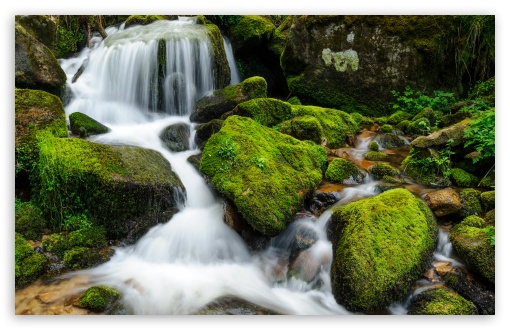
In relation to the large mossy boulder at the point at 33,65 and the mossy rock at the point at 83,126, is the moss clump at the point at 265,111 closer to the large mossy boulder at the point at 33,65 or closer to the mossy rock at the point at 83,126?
the mossy rock at the point at 83,126

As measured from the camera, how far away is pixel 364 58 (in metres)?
6.93

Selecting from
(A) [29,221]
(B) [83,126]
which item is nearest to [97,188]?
(A) [29,221]

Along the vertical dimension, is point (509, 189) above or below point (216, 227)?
above

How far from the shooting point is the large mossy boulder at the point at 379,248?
2920mm

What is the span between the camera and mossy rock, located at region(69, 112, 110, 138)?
5.32 m

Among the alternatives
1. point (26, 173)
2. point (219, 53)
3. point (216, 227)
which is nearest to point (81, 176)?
point (26, 173)

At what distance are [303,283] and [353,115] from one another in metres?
4.46

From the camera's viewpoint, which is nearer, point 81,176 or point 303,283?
point 303,283

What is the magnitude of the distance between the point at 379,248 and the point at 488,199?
1.56 meters

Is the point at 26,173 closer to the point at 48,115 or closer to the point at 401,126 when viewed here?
the point at 48,115

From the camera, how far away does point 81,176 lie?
377 cm

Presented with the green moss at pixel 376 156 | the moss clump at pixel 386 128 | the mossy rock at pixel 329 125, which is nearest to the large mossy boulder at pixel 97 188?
the mossy rock at pixel 329 125

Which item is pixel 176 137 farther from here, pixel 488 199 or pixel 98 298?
pixel 488 199

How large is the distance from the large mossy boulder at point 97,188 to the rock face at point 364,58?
185 inches
